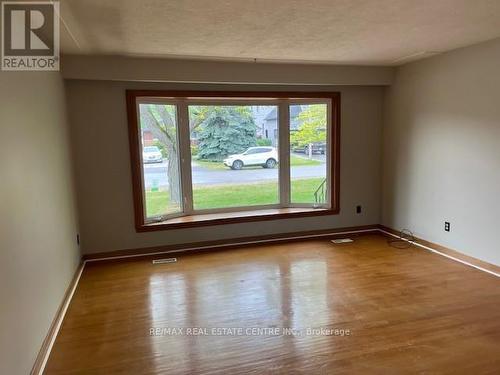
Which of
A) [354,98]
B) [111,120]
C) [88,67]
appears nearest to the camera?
[88,67]

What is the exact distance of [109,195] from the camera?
13.4ft

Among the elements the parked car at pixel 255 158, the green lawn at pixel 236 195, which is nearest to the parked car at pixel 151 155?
the green lawn at pixel 236 195

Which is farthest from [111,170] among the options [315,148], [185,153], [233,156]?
[315,148]

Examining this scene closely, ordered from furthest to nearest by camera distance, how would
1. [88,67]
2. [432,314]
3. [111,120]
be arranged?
[111,120], [88,67], [432,314]

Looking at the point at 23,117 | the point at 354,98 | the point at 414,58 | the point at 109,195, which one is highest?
the point at 414,58

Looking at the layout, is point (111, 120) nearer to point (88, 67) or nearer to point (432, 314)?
point (88, 67)

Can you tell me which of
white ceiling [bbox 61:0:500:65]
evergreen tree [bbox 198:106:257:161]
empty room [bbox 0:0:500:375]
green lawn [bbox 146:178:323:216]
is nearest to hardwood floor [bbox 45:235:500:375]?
empty room [bbox 0:0:500:375]

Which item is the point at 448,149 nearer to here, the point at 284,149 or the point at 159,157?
the point at 284,149

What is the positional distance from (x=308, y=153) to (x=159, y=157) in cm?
199

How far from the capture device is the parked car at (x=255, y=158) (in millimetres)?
4770

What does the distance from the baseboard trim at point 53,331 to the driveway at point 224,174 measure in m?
1.38

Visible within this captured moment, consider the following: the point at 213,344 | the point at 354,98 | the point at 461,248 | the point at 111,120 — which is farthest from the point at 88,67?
the point at 461,248

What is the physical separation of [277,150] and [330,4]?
2637 millimetres

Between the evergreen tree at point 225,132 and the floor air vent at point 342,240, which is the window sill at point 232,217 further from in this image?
the evergreen tree at point 225,132
